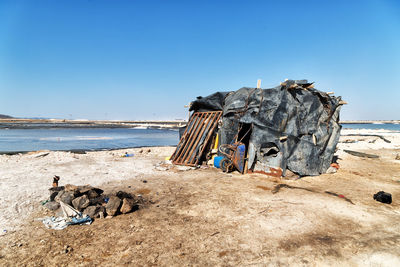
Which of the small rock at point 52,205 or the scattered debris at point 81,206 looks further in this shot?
the small rock at point 52,205

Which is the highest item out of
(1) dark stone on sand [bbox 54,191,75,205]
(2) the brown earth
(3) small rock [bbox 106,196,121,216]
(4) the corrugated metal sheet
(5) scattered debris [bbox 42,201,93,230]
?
(4) the corrugated metal sheet

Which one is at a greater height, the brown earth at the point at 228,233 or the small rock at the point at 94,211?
the small rock at the point at 94,211

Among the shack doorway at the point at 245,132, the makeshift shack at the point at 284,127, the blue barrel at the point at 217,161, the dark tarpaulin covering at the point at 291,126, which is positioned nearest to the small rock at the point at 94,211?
the makeshift shack at the point at 284,127

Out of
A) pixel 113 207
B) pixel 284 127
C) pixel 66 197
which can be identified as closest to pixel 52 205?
pixel 66 197

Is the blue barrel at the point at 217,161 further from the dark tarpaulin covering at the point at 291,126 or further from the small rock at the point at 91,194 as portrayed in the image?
the small rock at the point at 91,194

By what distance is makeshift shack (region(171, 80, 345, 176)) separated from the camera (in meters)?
8.47

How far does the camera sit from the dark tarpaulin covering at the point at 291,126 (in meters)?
8.46

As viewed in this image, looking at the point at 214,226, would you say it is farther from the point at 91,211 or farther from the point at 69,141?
the point at 69,141

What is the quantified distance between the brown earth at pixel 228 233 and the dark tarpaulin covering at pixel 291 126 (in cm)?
208

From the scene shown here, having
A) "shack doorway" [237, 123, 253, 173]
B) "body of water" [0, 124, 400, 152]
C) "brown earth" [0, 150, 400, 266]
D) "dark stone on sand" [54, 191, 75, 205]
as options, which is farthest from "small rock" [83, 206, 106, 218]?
"body of water" [0, 124, 400, 152]

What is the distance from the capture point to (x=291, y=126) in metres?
8.58

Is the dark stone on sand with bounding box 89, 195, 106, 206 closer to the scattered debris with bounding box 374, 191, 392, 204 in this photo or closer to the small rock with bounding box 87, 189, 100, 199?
the small rock with bounding box 87, 189, 100, 199

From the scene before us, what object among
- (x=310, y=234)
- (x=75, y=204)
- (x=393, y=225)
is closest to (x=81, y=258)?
(x=75, y=204)

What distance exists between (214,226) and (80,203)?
327 cm
